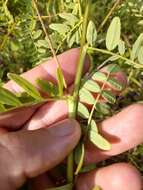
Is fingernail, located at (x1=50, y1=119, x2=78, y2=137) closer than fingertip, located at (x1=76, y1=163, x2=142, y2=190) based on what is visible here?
Yes

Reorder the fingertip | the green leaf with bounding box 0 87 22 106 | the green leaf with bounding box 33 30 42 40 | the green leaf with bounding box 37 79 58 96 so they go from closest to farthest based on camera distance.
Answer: the green leaf with bounding box 0 87 22 106
the green leaf with bounding box 37 79 58 96
the fingertip
the green leaf with bounding box 33 30 42 40

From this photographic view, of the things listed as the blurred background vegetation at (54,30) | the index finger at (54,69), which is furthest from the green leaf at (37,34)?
the index finger at (54,69)

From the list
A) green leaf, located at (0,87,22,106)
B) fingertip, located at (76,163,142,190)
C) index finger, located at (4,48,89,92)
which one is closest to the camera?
green leaf, located at (0,87,22,106)

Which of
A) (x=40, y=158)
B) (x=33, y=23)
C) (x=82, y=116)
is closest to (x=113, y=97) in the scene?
(x=82, y=116)

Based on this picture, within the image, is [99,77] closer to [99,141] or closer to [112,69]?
[112,69]

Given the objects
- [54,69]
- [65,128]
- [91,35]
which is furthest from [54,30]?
[65,128]

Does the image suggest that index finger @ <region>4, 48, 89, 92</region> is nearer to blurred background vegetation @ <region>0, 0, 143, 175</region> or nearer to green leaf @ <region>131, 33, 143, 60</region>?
blurred background vegetation @ <region>0, 0, 143, 175</region>

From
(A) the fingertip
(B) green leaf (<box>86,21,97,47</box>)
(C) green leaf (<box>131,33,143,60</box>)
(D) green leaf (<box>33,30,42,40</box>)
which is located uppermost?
(B) green leaf (<box>86,21,97,47</box>)

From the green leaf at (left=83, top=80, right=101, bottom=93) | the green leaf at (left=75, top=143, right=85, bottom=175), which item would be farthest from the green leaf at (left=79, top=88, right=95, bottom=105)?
the green leaf at (left=75, top=143, right=85, bottom=175)
